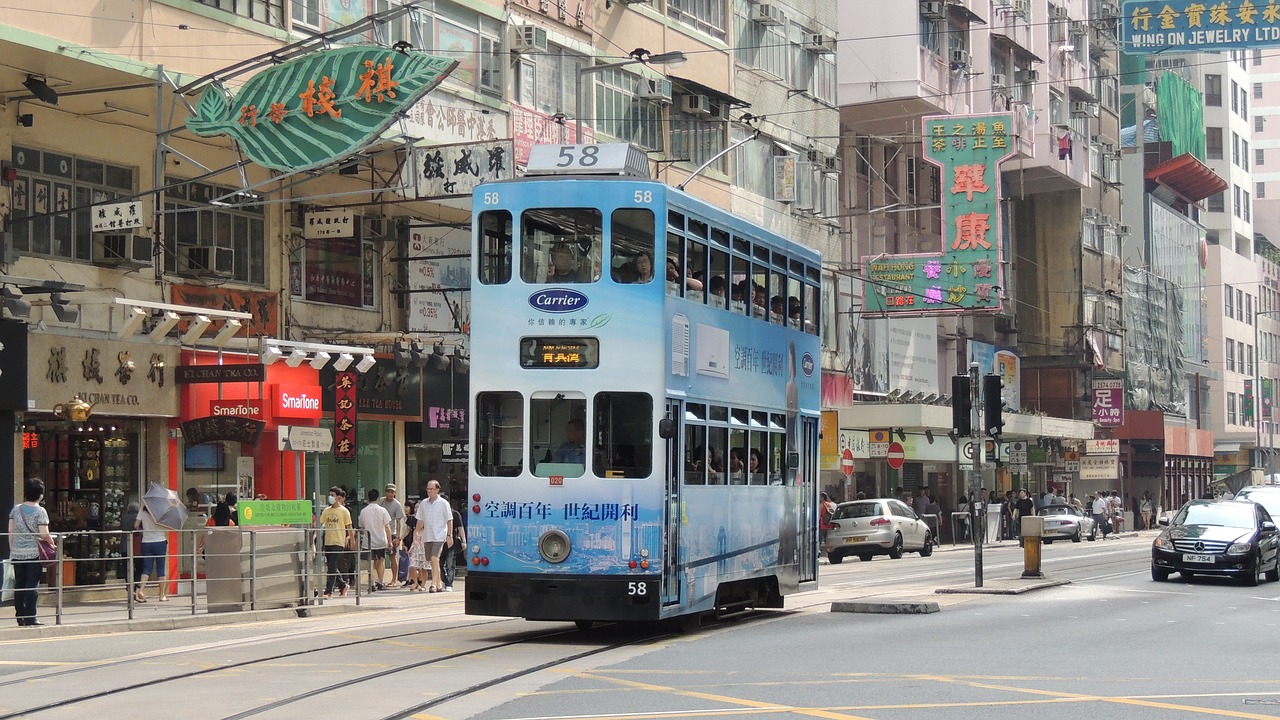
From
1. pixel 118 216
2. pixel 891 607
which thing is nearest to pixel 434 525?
pixel 118 216

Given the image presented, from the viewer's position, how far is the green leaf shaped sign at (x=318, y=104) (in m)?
23.1

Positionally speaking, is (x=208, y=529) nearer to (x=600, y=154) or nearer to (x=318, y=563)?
(x=318, y=563)

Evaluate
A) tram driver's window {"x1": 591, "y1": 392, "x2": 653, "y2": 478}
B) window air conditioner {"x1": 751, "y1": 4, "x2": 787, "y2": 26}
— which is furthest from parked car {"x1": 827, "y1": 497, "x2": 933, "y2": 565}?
tram driver's window {"x1": 591, "y1": 392, "x2": 653, "y2": 478}

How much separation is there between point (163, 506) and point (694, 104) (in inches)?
750

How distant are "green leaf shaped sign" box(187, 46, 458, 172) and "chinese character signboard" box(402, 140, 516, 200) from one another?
142 inches

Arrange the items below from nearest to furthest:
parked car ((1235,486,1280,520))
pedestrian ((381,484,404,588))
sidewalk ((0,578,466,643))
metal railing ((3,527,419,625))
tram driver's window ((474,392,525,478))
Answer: tram driver's window ((474,392,525,478)), sidewalk ((0,578,466,643)), metal railing ((3,527,419,625)), pedestrian ((381,484,404,588)), parked car ((1235,486,1280,520))

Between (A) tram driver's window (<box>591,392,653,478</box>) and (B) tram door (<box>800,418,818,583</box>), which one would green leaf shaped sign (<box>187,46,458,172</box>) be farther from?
(A) tram driver's window (<box>591,392,653,478</box>)

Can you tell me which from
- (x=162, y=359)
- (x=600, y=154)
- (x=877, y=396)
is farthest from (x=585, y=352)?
(x=877, y=396)

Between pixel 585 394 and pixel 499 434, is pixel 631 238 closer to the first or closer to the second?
pixel 585 394

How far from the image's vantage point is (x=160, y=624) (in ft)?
67.2

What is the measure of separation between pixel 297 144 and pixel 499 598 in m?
8.96

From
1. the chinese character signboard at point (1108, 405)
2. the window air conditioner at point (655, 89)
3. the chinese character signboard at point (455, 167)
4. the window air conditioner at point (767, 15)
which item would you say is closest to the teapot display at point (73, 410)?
the chinese character signboard at point (455, 167)

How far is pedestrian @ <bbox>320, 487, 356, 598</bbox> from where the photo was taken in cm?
2606

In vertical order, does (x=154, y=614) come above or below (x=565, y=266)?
below
